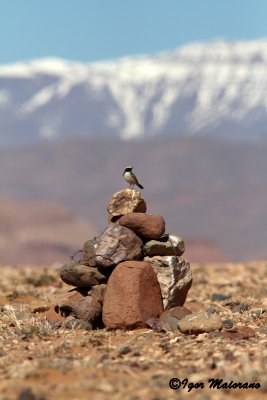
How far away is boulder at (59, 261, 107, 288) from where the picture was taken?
14180 millimetres

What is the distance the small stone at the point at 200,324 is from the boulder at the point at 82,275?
209cm

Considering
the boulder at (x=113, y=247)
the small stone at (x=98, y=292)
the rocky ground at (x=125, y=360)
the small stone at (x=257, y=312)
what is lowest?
the rocky ground at (x=125, y=360)

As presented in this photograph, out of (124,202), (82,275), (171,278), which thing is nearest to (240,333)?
(171,278)

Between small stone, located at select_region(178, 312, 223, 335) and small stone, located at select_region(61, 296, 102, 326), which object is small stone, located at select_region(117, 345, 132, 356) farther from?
small stone, located at select_region(61, 296, 102, 326)

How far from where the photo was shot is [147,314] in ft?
44.0

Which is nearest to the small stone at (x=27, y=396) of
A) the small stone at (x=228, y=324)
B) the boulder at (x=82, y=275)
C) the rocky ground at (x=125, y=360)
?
the rocky ground at (x=125, y=360)

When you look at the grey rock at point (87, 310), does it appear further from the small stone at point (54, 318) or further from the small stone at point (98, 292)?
the small stone at point (54, 318)

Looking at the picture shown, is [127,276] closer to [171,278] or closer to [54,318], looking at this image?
[171,278]

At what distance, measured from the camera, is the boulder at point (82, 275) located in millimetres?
14180

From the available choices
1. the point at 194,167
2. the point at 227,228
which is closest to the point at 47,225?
the point at 227,228

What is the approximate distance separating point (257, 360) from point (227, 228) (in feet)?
460

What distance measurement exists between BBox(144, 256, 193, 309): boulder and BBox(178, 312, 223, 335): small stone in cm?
132

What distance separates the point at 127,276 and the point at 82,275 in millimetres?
1104

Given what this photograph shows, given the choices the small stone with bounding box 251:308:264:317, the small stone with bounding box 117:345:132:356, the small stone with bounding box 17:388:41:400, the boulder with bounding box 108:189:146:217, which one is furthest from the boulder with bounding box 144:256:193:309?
the small stone with bounding box 17:388:41:400
